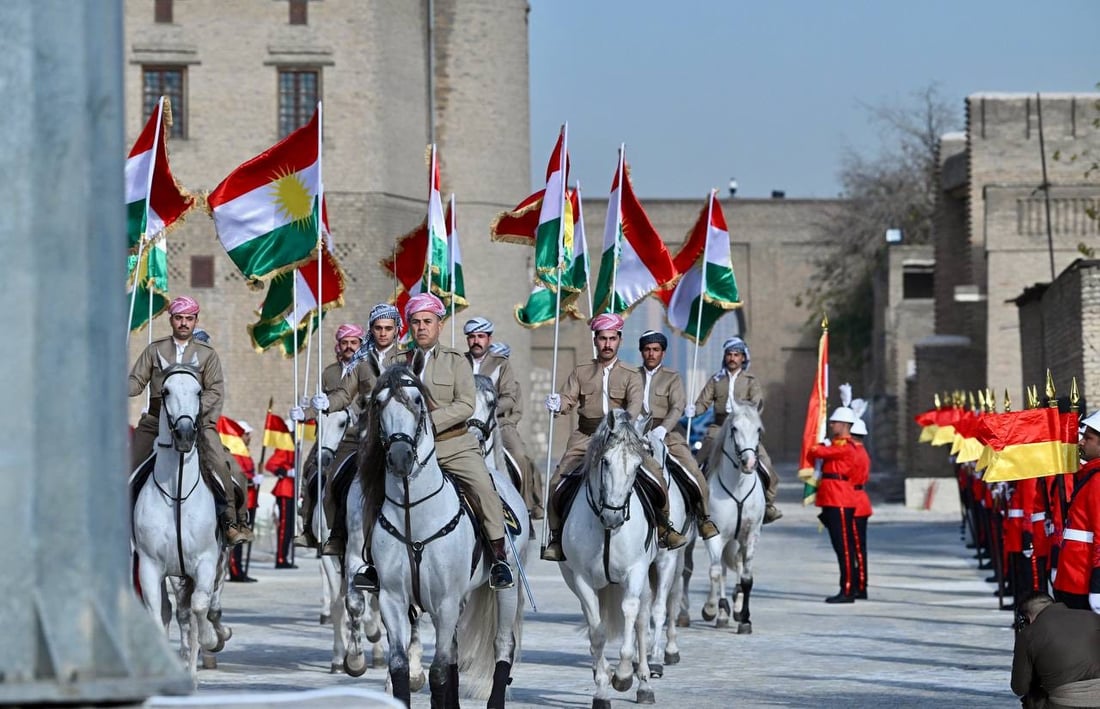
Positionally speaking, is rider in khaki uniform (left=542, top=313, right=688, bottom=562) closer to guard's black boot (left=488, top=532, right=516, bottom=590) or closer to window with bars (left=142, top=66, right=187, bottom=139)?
guard's black boot (left=488, top=532, right=516, bottom=590)

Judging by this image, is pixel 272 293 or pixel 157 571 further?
pixel 272 293

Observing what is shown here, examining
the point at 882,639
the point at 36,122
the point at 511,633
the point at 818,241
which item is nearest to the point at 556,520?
the point at 511,633

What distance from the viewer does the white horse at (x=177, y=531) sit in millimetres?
14195

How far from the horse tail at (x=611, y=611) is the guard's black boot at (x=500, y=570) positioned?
1.75m

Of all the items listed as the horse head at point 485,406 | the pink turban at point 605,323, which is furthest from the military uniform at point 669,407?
the horse head at point 485,406

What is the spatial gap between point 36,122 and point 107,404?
84cm

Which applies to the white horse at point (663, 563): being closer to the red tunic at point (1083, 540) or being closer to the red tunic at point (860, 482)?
the red tunic at point (1083, 540)

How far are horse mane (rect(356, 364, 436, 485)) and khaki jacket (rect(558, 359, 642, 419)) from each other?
10.3 feet

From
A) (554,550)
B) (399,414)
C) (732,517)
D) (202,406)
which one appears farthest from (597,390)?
(732,517)

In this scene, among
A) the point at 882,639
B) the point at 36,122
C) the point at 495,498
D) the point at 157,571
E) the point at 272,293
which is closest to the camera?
the point at 36,122

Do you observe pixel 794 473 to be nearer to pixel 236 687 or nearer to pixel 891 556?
pixel 891 556

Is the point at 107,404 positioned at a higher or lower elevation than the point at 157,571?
higher

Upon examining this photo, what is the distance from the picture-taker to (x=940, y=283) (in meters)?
55.8

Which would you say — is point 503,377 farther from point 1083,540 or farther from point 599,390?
point 1083,540
